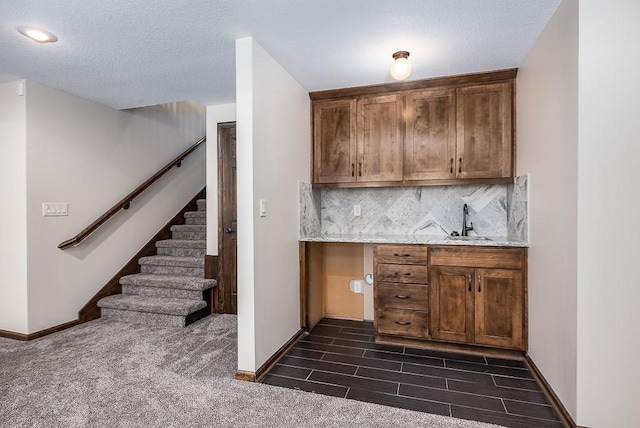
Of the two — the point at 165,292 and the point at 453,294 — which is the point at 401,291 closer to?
the point at 453,294

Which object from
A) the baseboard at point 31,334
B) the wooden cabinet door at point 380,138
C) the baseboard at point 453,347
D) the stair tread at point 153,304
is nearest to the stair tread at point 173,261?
the stair tread at point 153,304

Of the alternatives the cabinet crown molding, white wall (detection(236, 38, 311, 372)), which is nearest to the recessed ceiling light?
white wall (detection(236, 38, 311, 372))

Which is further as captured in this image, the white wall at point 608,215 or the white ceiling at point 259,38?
the white ceiling at point 259,38

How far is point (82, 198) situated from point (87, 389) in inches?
83.2

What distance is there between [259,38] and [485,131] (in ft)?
6.73

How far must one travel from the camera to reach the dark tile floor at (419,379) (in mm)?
1955

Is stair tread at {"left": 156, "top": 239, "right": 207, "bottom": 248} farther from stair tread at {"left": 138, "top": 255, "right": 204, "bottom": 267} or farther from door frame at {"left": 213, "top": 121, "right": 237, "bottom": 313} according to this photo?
door frame at {"left": 213, "top": 121, "right": 237, "bottom": 313}

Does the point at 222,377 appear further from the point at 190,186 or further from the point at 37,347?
the point at 190,186

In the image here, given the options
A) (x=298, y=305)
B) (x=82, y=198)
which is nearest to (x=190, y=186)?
(x=82, y=198)

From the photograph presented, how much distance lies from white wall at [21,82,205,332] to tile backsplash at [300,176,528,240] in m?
2.28

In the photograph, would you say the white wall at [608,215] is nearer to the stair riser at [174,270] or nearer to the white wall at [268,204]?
the white wall at [268,204]

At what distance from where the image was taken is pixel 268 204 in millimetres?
2527

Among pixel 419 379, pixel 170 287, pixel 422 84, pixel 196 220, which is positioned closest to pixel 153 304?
pixel 170 287

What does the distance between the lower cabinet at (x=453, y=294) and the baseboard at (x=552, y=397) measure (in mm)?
188
